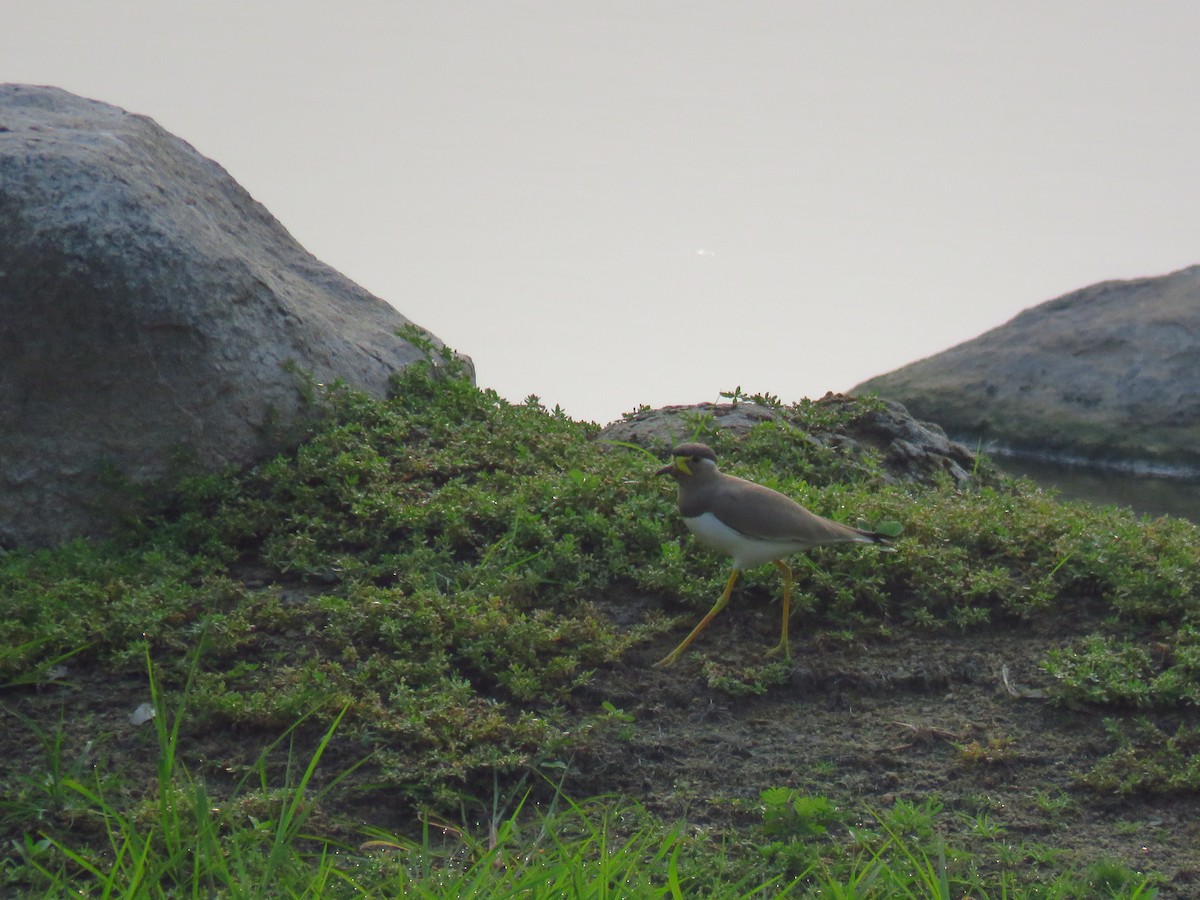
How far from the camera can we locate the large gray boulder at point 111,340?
624 centimetres

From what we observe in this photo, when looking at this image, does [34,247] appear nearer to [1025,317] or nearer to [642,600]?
[642,600]

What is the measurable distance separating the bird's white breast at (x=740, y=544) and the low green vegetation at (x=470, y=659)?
15.6 inches

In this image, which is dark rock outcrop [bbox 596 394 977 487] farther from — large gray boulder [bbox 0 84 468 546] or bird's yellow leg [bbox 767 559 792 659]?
large gray boulder [bbox 0 84 468 546]

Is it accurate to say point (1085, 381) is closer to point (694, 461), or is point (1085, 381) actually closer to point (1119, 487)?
point (1119, 487)

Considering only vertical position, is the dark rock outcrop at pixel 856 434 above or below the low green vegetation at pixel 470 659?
above

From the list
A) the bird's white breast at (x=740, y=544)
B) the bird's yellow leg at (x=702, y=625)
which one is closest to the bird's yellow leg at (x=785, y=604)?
the bird's white breast at (x=740, y=544)

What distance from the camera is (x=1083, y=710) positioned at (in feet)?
16.3

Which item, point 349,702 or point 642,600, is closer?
point 349,702

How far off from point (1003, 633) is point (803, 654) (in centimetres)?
106

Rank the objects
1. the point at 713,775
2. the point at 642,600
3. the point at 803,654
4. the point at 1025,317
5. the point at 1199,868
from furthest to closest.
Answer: the point at 1025,317, the point at 642,600, the point at 803,654, the point at 713,775, the point at 1199,868

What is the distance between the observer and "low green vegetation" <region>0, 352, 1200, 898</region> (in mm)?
3676

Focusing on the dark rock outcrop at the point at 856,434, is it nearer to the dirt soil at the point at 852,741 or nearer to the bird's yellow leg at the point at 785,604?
the bird's yellow leg at the point at 785,604

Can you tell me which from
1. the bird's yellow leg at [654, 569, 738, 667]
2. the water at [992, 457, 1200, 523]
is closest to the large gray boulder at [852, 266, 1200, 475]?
the water at [992, 457, 1200, 523]

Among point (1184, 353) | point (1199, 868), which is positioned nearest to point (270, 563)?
point (1199, 868)
